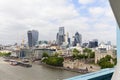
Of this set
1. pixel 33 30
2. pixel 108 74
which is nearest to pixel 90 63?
pixel 108 74

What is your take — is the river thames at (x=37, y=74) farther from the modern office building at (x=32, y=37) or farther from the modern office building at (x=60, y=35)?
the modern office building at (x=32, y=37)

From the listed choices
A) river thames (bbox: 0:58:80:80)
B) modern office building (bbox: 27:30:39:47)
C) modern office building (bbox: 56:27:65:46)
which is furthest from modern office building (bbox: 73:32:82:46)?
river thames (bbox: 0:58:80:80)

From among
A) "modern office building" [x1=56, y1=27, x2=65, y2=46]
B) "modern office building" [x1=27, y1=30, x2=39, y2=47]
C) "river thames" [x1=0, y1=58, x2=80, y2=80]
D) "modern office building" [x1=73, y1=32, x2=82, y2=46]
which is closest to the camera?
"river thames" [x1=0, y1=58, x2=80, y2=80]

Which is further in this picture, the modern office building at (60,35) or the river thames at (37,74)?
the modern office building at (60,35)

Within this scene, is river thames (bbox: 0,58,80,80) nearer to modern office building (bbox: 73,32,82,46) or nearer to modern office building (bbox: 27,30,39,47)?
modern office building (bbox: 73,32,82,46)

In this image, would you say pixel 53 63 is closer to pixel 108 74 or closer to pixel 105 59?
pixel 105 59

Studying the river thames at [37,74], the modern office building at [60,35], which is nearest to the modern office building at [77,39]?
the modern office building at [60,35]

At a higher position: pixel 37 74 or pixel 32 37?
pixel 32 37

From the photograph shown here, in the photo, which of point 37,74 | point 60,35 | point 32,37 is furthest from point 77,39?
point 37,74

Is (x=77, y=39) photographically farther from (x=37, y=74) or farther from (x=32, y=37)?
(x=37, y=74)

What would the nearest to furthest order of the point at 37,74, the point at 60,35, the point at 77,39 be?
the point at 37,74 → the point at 77,39 → the point at 60,35

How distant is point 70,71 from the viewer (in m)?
9.70

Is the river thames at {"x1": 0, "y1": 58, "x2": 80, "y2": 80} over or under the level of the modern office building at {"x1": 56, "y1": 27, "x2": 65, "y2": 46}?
under

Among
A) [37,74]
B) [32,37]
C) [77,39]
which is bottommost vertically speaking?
[37,74]
